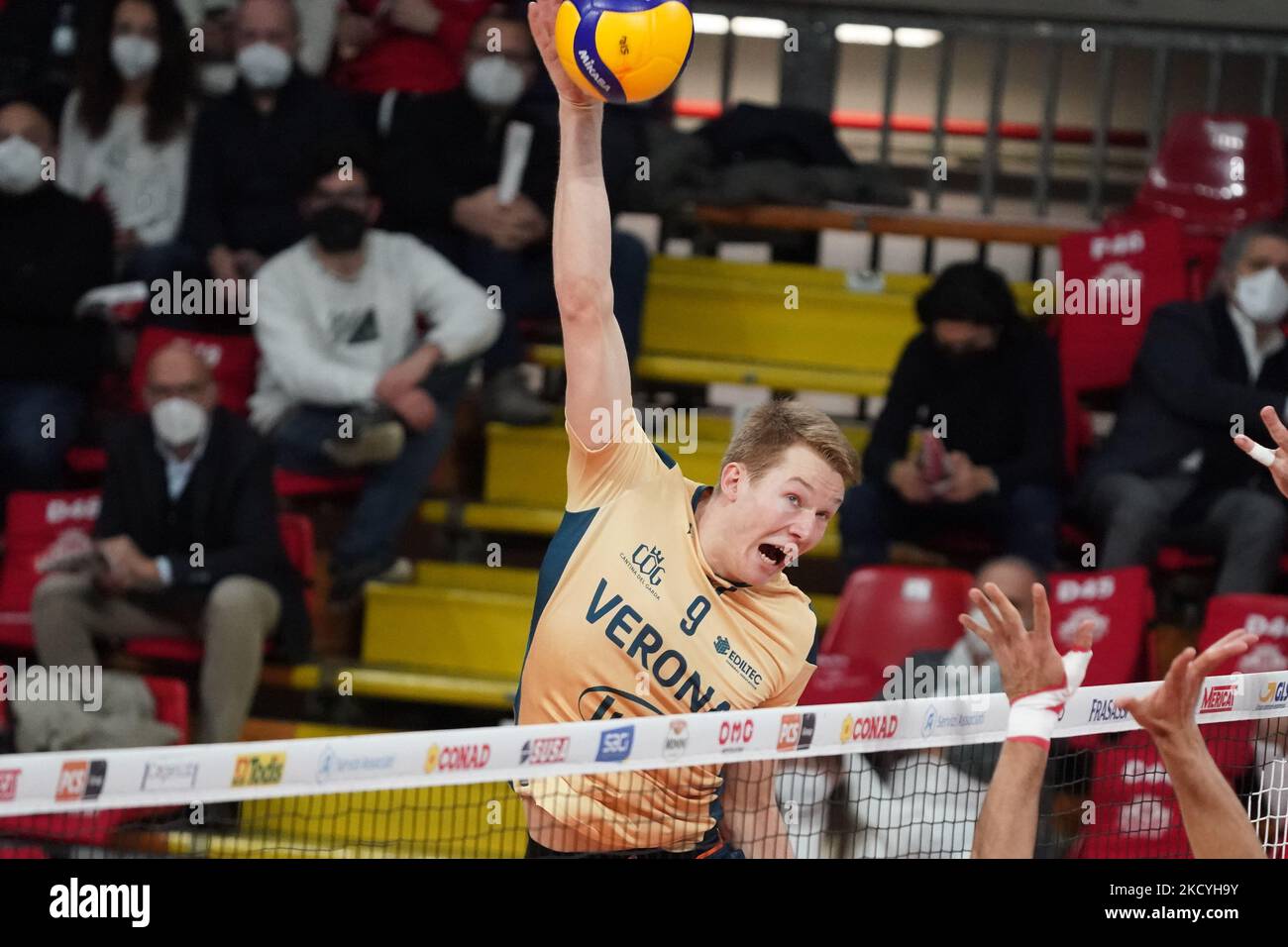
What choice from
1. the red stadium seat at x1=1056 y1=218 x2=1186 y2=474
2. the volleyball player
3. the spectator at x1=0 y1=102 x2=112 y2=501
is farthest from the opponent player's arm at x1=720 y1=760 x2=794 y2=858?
the spectator at x1=0 y1=102 x2=112 y2=501

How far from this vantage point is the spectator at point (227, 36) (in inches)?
354

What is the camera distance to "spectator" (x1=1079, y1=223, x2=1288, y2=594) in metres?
7.11

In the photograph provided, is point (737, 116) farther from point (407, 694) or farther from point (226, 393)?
point (407, 694)

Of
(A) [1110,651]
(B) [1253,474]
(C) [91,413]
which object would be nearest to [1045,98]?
(B) [1253,474]

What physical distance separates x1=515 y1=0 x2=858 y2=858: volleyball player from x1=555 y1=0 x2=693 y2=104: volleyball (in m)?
Answer: 0.04

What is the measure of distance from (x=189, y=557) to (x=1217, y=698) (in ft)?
13.8

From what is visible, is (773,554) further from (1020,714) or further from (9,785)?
(9,785)

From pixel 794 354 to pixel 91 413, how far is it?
3.36 metres

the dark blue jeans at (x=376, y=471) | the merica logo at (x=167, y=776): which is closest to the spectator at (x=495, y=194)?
the dark blue jeans at (x=376, y=471)

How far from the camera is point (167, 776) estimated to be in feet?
11.1

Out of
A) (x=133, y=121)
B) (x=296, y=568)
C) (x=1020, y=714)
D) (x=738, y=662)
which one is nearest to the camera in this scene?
(x=1020, y=714)

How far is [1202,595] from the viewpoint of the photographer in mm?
7332

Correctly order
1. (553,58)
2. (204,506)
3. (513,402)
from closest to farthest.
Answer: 1. (553,58)
2. (204,506)
3. (513,402)

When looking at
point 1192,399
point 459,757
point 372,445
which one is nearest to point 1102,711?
→ point 459,757
